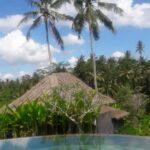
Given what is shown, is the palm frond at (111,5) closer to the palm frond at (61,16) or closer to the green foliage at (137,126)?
the palm frond at (61,16)

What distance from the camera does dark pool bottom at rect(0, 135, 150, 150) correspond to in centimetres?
1753

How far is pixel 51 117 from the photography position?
21.6 m

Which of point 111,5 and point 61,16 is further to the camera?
point 61,16

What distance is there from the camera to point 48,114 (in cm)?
2159

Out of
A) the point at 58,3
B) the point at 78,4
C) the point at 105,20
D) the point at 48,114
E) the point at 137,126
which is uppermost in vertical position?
the point at 58,3

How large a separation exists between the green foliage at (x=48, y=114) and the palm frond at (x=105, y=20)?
33.8ft

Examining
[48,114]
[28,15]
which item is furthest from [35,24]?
[48,114]

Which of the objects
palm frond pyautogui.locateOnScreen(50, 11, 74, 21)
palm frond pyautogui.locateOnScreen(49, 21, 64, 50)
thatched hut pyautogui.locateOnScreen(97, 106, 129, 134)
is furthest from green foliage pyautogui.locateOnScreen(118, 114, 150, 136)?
palm frond pyautogui.locateOnScreen(50, 11, 74, 21)

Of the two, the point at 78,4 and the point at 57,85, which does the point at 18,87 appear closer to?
the point at 78,4

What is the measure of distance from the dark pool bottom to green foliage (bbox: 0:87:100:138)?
1.15 m

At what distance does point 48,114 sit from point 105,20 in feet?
37.5

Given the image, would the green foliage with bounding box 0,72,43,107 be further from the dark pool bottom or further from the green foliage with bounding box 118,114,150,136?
the dark pool bottom

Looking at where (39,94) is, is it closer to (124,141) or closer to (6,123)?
(6,123)

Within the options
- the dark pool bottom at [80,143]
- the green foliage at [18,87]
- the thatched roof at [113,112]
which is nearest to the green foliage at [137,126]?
the thatched roof at [113,112]
